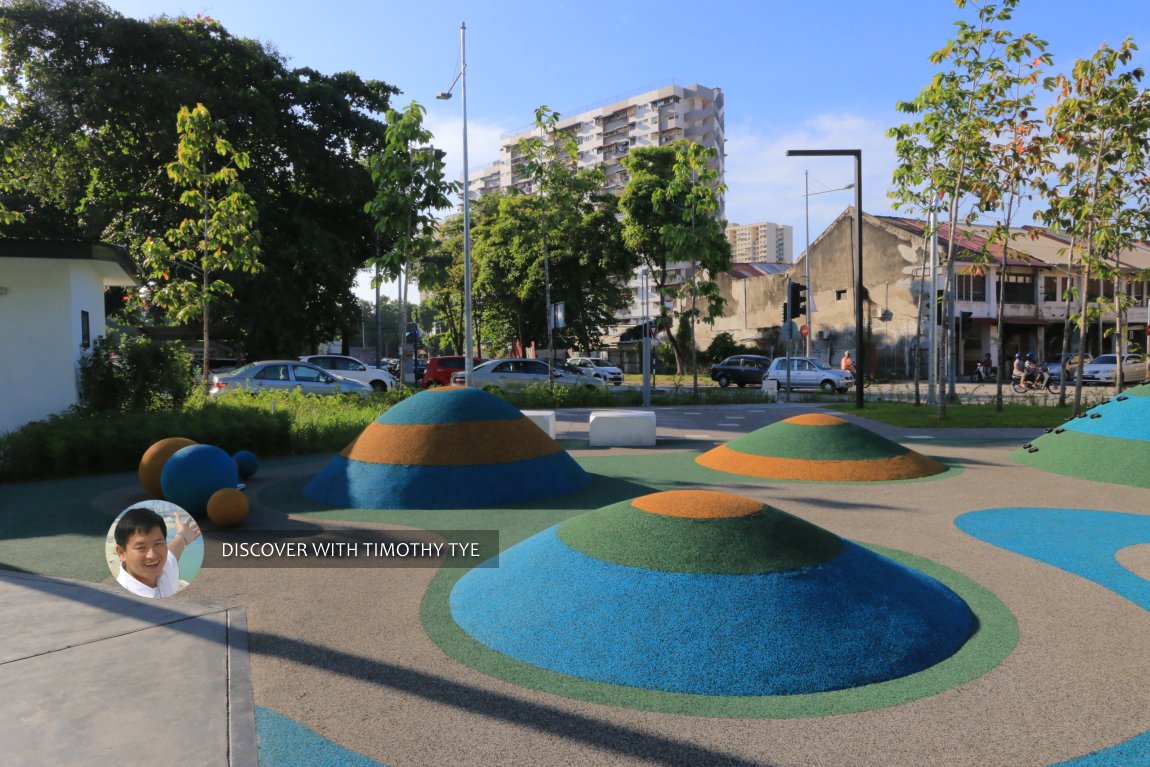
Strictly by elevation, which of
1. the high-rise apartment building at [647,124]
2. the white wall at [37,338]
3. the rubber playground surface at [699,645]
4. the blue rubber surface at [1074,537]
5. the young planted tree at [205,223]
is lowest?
the blue rubber surface at [1074,537]

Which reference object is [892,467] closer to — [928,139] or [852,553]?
[852,553]

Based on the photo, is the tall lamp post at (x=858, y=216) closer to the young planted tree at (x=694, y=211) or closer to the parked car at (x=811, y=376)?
the young planted tree at (x=694, y=211)

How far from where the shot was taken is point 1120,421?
11633mm

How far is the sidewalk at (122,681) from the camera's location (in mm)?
3299

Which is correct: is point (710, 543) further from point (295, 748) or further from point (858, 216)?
point (858, 216)

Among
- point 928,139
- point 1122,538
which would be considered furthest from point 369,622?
point 928,139

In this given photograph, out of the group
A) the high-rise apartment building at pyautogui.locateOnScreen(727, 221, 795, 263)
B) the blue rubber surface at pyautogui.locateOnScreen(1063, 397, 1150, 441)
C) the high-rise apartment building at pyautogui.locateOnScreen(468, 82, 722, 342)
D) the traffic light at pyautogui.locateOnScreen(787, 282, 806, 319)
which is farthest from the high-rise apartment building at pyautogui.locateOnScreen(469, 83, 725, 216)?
the blue rubber surface at pyautogui.locateOnScreen(1063, 397, 1150, 441)

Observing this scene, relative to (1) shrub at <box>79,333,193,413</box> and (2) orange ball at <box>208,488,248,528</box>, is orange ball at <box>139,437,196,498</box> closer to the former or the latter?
(2) orange ball at <box>208,488,248,528</box>

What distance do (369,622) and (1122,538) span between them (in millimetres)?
6900

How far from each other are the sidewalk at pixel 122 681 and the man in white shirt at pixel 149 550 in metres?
0.32

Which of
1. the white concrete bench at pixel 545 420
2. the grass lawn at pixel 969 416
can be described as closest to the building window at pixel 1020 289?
the grass lawn at pixel 969 416

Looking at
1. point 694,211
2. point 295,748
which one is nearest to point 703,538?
point 295,748

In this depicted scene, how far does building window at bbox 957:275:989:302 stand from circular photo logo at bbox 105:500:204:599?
45.7 m

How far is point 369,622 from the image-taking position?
4.95m
